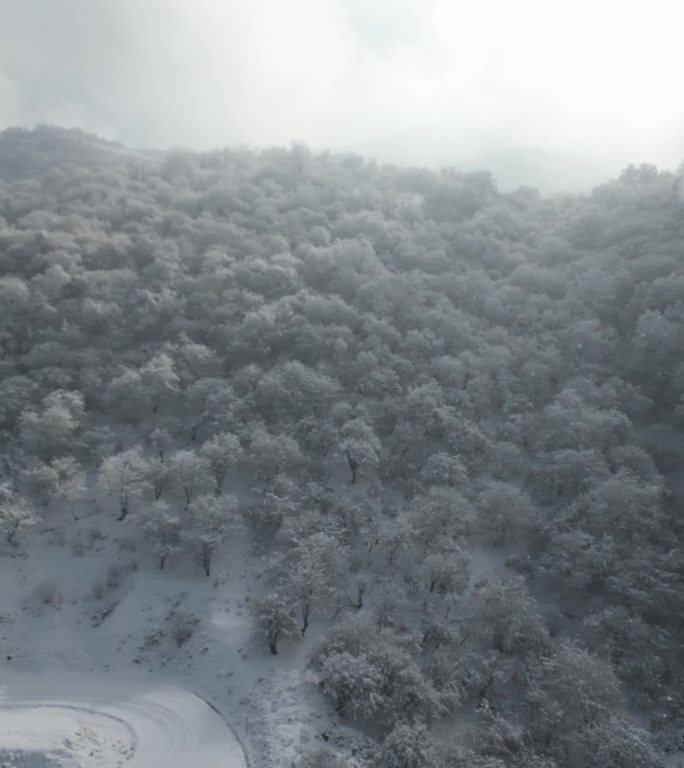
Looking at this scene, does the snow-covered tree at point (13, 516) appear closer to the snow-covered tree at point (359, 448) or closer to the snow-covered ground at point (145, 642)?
the snow-covered ground at point (145, 642)

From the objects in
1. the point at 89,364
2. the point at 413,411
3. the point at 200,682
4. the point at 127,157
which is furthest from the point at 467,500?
the point at 127,157

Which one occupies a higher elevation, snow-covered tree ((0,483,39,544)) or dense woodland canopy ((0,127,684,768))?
dense woodland canopy ((0,127,684,768))

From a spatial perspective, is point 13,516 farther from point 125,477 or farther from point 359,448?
point 359,448

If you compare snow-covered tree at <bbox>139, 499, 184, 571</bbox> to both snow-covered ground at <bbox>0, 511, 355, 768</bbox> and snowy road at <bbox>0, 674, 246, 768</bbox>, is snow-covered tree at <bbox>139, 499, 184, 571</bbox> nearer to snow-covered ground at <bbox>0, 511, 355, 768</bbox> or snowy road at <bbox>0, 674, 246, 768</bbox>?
snow-covered ground at <bbox>0, 511, 355, 768</bbox>

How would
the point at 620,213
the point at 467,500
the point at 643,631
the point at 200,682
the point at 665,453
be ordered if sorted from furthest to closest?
the point at 620,213
the point at 665,453
the point at 467,500
the point at 643,631
the point at 200,682

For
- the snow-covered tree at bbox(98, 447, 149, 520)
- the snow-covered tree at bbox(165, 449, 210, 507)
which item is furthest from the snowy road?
the snow-covered tree at bbox(165, 449, 210, 507)

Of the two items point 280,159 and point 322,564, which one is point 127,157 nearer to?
point 280,159

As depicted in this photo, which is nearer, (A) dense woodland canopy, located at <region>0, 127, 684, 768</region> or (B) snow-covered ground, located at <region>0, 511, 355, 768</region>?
(B) snow-covered ground, located at <region>0, 511, 355, 768</region>
